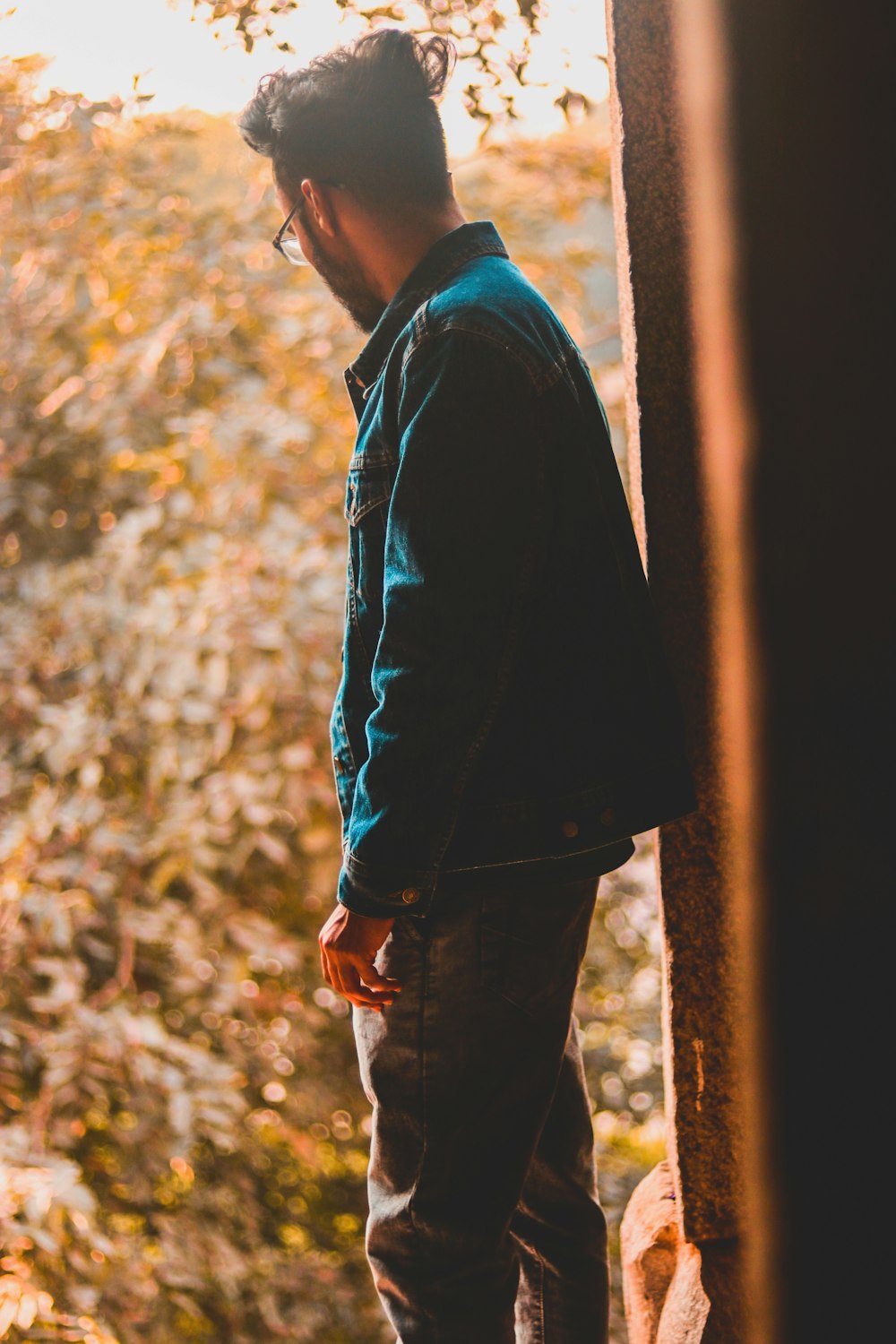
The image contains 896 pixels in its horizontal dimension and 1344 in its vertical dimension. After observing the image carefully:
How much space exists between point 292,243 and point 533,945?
82 cm

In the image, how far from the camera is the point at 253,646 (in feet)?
7.50

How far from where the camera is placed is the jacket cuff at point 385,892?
1.03 meters

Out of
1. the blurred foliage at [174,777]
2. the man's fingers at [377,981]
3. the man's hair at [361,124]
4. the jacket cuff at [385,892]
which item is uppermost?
the man's hair at [361,124]

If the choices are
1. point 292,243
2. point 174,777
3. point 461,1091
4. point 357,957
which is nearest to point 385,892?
point 357,957

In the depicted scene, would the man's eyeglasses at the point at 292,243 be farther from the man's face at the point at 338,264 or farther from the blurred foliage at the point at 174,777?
the blurred foliage at the point at 174,777

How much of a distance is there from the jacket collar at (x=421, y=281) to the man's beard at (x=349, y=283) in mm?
46

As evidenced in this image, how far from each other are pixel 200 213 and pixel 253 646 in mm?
1114

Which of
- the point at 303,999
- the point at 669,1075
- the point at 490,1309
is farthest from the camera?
the point at 303,999

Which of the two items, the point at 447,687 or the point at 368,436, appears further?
the point at 368,436

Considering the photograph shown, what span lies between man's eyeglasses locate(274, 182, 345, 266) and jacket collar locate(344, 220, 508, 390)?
0.12m

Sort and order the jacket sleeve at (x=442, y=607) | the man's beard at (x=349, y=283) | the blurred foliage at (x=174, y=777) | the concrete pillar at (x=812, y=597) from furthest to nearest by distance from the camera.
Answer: the blurred foliage at (x=174, y=777) < the man's beard at (x=349, y=283) < the jacket sleeve at (x=442, y=607) < the concrete pillar at (x=812, y=597)

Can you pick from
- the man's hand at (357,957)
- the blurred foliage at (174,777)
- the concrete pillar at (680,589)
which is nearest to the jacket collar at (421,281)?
the concrete pillar at (680,589)

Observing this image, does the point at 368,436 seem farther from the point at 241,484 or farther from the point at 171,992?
the point at 171,992

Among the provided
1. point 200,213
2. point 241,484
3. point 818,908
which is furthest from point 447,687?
point 200,213
